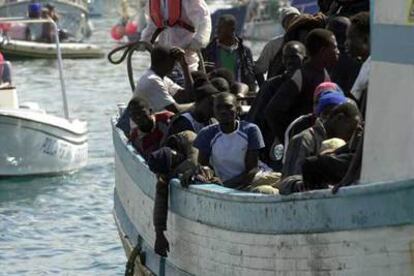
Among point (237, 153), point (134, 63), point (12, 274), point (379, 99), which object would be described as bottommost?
point (134, 63)

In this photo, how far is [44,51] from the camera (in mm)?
43781

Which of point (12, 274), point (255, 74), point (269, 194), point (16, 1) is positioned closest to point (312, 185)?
point (269, 194)

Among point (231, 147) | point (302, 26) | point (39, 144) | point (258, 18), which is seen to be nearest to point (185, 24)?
point (302, 26)

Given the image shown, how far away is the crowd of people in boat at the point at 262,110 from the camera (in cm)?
823

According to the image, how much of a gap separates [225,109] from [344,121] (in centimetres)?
97

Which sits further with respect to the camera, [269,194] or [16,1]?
[16,1]

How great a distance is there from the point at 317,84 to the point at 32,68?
31967mm

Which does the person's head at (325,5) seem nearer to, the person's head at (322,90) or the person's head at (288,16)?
the person's head at (288,16)

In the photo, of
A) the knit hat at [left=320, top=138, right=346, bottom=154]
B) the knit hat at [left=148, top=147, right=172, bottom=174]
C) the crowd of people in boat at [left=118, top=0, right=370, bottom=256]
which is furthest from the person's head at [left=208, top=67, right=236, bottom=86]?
the knit hat at [left=320, top=138, right=346, bottom=154]

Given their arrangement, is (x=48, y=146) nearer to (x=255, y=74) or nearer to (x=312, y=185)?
(x=255, y=74)

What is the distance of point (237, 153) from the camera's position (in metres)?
9.11

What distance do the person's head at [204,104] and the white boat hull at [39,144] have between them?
386 inches

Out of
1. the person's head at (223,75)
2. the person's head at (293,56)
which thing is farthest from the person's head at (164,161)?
the person's head at (223,75)

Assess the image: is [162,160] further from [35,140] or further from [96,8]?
[96,8]
